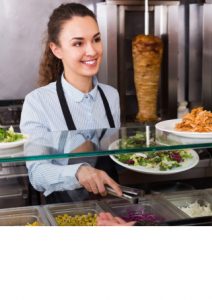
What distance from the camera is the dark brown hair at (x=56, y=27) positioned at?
7.93ft

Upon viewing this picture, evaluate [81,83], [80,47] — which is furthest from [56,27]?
[81,83]

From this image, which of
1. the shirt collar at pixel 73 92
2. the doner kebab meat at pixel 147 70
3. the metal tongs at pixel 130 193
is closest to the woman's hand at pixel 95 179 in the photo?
the metal tongs at pixel 130 193

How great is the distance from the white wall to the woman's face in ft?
3.19

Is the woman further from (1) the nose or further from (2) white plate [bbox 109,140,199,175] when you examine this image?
(2) white plate [bbox 109,140,199,175]

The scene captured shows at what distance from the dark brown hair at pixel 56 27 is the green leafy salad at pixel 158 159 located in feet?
3.68

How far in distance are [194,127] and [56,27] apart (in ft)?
4.11

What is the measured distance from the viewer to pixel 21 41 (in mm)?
3369

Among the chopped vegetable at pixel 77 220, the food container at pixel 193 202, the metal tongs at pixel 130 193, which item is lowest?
the chopped vegetable at pixel 77 220

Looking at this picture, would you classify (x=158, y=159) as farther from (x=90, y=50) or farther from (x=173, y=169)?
(x=90, y=50)

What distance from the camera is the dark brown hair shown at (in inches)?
95.1

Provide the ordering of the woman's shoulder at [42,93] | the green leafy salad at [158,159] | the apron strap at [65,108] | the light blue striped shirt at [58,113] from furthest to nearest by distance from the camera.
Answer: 1. the woman's shoulder at [42,93]
2. the apron strap at [65,108]
3. the light blue striped shirt at [58,113]
4. the green leafy salad at [158,159]

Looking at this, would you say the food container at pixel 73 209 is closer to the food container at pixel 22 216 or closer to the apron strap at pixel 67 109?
the food container at pixel 22 216

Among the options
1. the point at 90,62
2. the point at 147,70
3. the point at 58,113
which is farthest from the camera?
the point at 147,70

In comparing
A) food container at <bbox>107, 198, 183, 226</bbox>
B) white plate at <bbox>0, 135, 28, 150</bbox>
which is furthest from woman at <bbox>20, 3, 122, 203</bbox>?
white plate at <bbox>0, 135, 28, 150</bbox>
